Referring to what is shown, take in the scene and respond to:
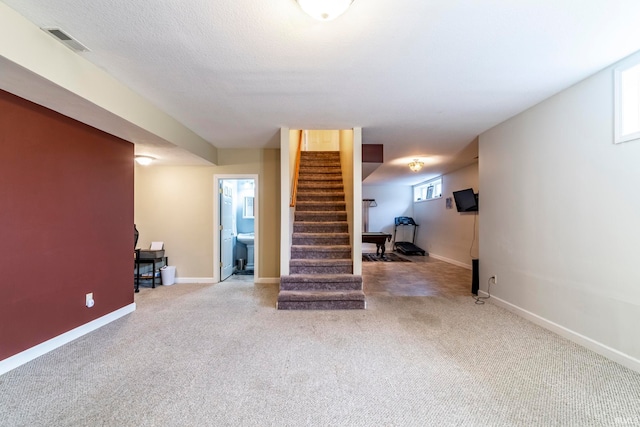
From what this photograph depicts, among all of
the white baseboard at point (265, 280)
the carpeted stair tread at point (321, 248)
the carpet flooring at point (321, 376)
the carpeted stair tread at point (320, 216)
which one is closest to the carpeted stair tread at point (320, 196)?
the carpeted stair tread at point (320, 216)

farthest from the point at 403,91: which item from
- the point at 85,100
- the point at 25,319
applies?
the point at 25,319

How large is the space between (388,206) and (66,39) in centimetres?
885

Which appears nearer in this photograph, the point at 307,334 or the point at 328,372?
the point at 328,372

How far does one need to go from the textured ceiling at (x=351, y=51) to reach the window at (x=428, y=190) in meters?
4.96

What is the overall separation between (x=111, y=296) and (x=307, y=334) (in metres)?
2.33

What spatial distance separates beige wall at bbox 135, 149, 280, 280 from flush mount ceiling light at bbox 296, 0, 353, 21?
3.51 m

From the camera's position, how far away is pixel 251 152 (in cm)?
503

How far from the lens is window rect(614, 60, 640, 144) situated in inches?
84.0

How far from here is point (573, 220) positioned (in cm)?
259

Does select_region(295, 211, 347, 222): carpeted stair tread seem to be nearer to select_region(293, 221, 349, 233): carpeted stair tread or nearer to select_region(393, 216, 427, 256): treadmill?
select_region(293, 221, 349, 233): carpeted stair tread

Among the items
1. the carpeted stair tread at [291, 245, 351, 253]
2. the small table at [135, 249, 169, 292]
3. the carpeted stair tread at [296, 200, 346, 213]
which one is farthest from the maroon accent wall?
the carpeted stair tread at [296, 200, 346, 213]

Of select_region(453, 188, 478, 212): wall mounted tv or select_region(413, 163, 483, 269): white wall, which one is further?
select_region(413, 163, 483, 269): white wall

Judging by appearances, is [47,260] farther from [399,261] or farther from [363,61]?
[399,261]

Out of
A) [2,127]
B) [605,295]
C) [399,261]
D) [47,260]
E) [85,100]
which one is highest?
[85,100]
